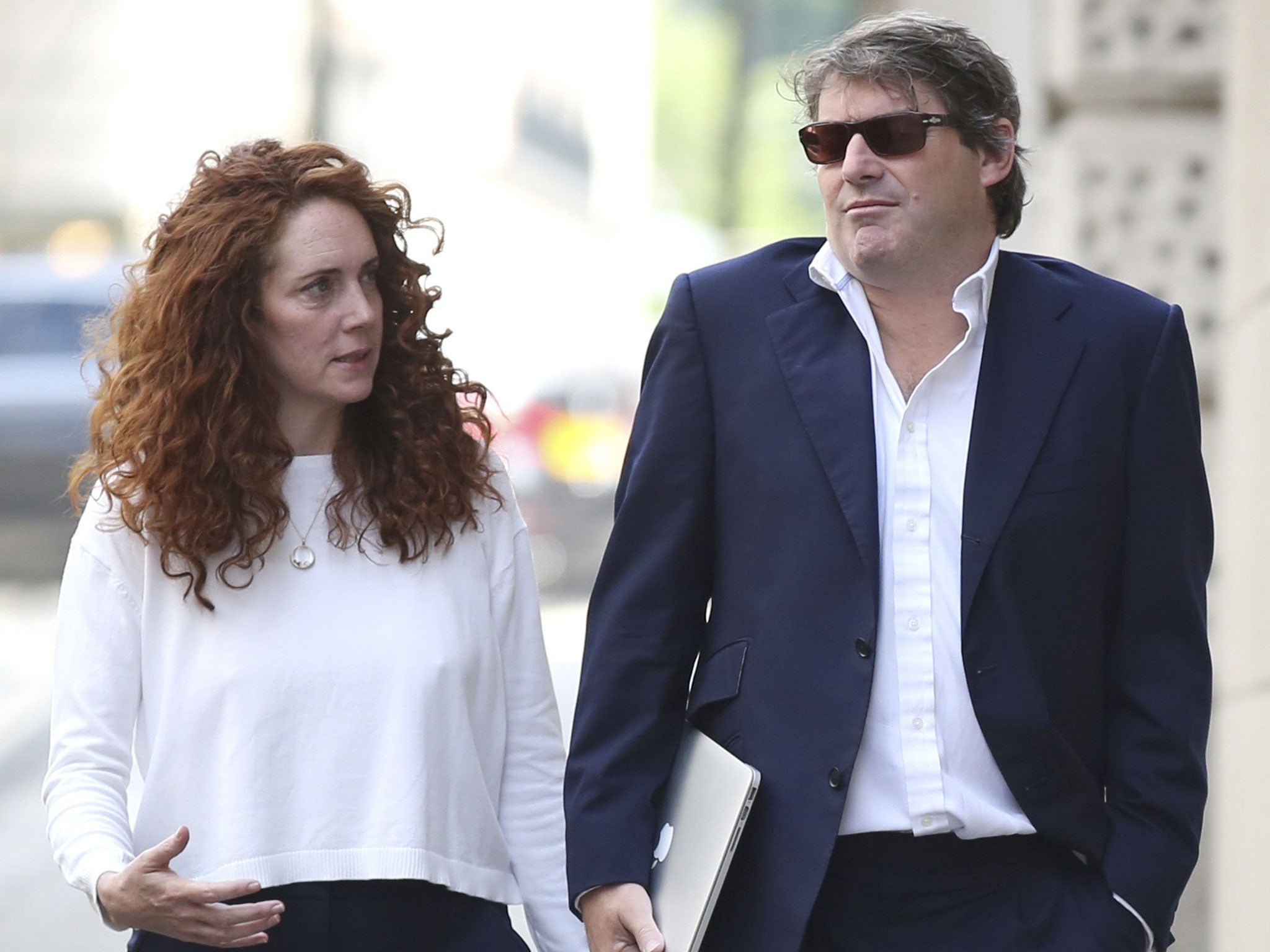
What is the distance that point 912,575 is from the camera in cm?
297

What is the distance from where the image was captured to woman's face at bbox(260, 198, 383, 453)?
3.40 meters

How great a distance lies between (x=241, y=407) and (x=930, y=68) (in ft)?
4.16

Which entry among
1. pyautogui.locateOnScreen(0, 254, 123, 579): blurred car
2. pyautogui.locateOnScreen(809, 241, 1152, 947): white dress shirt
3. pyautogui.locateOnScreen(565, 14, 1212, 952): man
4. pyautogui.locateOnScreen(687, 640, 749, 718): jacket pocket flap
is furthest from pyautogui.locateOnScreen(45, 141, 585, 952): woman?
pyautogui.locateOnScreen(0, 254, 123, 579): blurred car

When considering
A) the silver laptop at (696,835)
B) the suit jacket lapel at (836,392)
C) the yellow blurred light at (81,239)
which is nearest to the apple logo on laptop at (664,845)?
the silver laptop at (696,835)

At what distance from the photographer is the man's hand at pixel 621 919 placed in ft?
9.80

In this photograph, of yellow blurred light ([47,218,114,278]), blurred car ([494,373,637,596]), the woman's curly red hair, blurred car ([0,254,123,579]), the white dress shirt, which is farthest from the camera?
yellow blurred light ([47,218,114,278])

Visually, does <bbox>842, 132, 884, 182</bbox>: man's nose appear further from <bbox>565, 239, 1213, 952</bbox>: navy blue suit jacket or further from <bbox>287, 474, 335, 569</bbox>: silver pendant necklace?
<bbox>287, 474, 335, 569</bbox>: silver pendant necklace

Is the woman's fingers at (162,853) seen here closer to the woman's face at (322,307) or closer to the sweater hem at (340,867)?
the sweater hem at (340,867)

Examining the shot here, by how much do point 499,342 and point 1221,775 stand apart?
26976mm

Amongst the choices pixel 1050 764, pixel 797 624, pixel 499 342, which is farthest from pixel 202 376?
pixel 499 342

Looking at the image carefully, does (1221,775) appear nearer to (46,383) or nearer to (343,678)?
(343,678)

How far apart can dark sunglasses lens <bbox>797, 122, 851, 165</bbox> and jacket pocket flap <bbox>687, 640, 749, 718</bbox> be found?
0.76 meters

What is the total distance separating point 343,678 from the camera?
3262 mm

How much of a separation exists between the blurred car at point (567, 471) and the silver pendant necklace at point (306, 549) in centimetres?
1083
